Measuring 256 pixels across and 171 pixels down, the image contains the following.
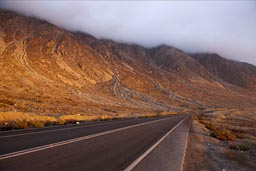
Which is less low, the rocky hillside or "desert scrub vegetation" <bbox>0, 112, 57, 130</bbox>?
the rocky hillside

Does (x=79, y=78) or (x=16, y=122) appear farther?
(x=79, y=78)

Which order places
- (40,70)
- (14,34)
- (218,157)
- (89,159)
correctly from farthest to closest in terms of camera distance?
(14,34)
(40,70)
(218,157)
(89,159)

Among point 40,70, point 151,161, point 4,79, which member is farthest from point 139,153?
point 40,70

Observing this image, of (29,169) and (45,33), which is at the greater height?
(45,33)

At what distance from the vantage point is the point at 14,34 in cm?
11694

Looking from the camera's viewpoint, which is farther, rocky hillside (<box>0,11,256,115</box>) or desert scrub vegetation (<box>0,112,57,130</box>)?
rocky hillside (<box>0,11,256,115</box>)

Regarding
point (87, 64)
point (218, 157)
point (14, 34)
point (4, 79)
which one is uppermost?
point (14, 34)

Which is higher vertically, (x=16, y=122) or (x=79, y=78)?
(x=79, y=78)

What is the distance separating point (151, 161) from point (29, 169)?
4.31 m

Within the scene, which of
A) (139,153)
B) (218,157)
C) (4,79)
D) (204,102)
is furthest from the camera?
(204,102)

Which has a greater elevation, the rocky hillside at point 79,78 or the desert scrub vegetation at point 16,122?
the rocky hillside at point 79,78

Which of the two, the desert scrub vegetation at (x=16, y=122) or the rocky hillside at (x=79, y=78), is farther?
the rocky hillside at (x=79, y=78)

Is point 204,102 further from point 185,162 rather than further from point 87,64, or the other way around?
point 185,162

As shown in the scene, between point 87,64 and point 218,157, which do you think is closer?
point 218,157
